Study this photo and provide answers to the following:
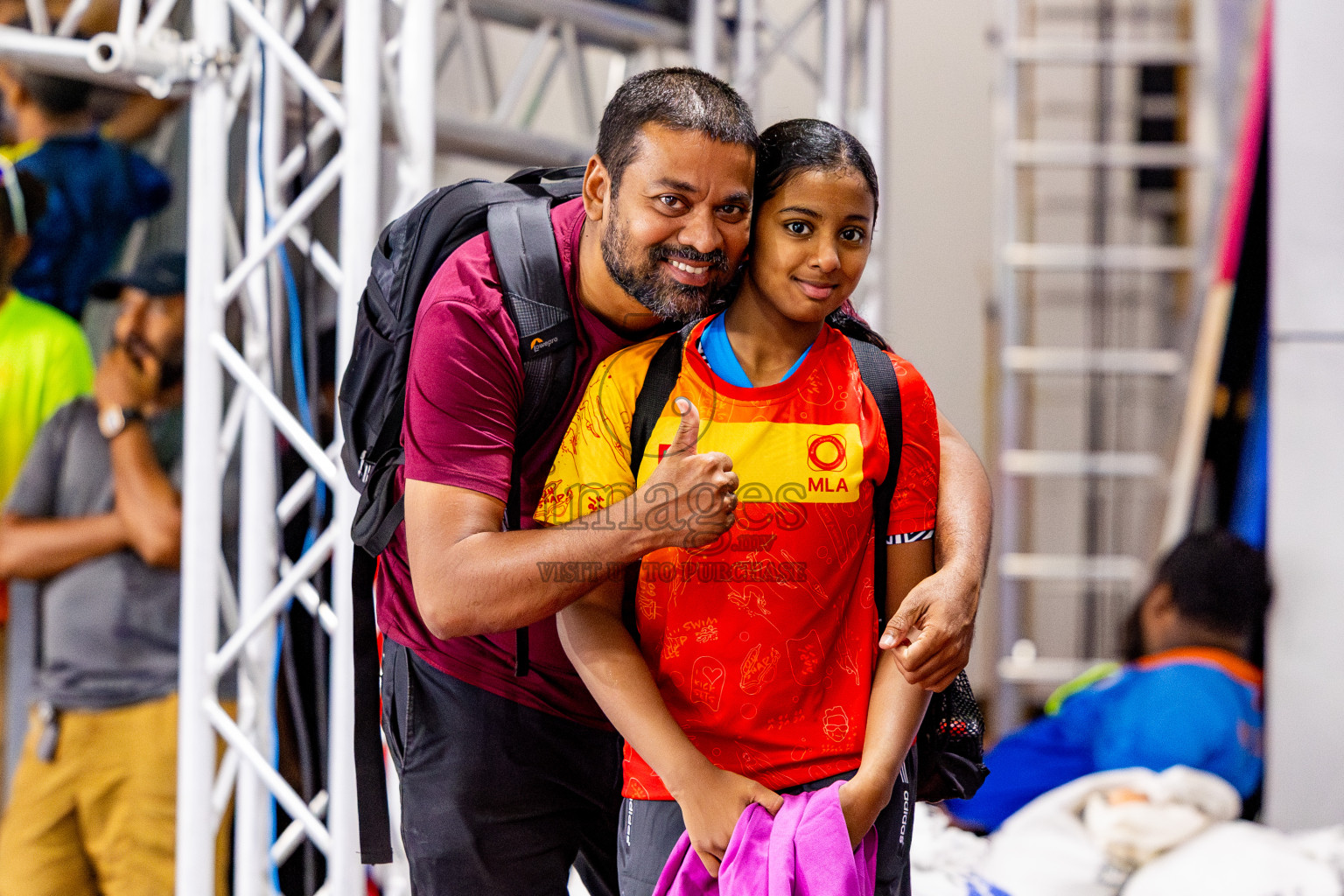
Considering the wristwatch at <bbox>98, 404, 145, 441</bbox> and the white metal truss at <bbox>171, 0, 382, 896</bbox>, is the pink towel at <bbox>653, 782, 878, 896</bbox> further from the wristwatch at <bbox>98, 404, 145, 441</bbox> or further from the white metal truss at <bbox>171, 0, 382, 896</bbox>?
the wristwatch at <bbox>98, 404, 145, 441</bbox>

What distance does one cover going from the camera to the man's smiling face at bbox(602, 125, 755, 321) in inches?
47.0

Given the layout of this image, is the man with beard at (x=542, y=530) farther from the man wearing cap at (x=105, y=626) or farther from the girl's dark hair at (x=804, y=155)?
the man wearing cap at (x=105, y=626)

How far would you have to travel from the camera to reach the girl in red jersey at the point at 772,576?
3.85ft

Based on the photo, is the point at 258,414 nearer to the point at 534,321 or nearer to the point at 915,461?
the point at 534,321

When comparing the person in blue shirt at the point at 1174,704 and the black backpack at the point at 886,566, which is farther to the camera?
the person in blue shirt at the point at 1174,704

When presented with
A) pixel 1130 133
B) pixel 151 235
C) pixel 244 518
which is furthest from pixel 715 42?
pixel 1130 133

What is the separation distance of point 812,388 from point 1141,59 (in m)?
3.92

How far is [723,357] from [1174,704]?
2209 millimetres

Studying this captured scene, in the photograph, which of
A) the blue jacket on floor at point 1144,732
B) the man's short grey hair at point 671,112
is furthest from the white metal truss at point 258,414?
the blue jacket on floor at point 1144,732

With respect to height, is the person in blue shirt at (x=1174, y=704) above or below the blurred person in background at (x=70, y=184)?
below

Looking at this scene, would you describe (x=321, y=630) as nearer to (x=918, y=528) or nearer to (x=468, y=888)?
(x=468, y=888)

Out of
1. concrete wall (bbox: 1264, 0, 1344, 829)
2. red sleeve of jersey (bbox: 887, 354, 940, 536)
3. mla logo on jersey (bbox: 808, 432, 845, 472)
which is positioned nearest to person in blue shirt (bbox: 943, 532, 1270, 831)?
concrete wall (bbox: 1264, 0, 1344, 829)

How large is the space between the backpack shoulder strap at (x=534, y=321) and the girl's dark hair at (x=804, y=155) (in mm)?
244

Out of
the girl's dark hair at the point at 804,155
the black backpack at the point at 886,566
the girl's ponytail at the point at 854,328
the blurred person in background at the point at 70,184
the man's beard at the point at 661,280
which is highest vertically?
the blurred person in background at the point at 70,184
